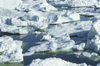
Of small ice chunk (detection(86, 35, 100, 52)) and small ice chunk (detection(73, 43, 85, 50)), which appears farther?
small ice chunk (detection(73, 43, 85, 50))

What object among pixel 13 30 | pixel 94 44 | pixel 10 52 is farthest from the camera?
pixel 13 30

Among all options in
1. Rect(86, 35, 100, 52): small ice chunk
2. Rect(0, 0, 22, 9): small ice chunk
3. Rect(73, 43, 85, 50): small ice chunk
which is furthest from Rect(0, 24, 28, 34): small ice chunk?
Rect(0, 0, 22, 9): small ice chunk

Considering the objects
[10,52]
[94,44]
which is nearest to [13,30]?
[10,52]

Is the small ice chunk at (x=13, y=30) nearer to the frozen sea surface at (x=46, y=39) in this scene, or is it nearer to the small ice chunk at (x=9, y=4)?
the frozen sea surface at (x=46, y=39)

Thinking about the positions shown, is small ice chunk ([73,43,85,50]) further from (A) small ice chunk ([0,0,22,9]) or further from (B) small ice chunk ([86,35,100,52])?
(A) small ice chunk ([0,0,22,9])

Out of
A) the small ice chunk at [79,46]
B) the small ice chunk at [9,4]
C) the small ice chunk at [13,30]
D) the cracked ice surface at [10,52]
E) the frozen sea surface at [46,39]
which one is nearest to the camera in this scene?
the cracked ice surface at [10,52]

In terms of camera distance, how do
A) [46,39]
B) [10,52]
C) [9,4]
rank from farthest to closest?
[9,4] < [46,39] < [10,52]

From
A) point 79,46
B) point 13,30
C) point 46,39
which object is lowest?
point 13,30

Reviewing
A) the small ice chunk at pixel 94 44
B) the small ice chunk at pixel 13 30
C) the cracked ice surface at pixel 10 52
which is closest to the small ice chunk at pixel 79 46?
the small ice chunk at pixel 94 44

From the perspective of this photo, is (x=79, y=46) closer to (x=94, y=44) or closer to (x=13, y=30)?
(x=94, y=44)

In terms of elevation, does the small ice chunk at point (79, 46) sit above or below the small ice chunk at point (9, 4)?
above

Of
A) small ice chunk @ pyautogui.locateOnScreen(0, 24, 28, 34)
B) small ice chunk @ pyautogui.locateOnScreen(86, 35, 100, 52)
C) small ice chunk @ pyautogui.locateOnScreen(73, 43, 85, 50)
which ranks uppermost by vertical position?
small ice chunk @ pyautogui.locateOnScreen(86, 35, 100, 52)

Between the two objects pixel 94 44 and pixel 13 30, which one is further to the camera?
pixel 13 30

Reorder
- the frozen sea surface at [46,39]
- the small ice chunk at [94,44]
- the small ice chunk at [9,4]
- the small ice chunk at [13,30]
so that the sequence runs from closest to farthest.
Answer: the frozen sea surface at [46,39]
the small ice chunk at [94,44]
the small ice chunk at [13,30]
the small ice chunk at [9,4]
